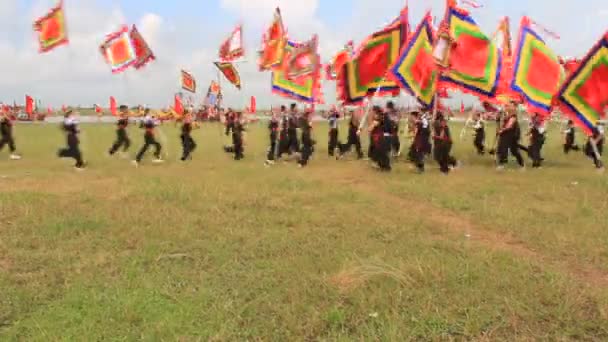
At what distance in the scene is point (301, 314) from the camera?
497 centimetres

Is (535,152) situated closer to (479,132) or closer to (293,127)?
(479,132)

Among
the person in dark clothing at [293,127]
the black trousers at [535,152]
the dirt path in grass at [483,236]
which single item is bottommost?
the dirt path in grass at [483,236]

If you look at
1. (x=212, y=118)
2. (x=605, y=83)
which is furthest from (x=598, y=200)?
(x=212, y=118)

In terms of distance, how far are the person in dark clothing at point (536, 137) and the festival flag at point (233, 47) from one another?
37.5ft

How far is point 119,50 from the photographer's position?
18531mm

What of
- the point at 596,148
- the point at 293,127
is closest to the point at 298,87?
the point at 293,127

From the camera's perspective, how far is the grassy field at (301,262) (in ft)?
15.6

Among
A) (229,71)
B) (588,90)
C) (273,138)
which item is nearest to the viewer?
(588,90)

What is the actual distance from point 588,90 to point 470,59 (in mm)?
3139

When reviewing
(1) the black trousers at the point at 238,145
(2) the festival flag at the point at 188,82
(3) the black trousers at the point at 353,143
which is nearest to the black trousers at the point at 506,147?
(3) the black trousers at the point at 353,143

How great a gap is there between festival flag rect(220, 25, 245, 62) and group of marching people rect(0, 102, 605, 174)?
421 centimetres

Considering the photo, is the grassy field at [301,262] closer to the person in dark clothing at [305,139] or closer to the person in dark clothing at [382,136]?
the person in dark clothing at [382,136]

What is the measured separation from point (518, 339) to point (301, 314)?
6.30 feet

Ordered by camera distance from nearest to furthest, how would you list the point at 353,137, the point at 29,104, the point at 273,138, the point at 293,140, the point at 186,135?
the point at 293,140 → the point at 186,135 → the point at 353,137 → the point at 273,138 → the point at 29,104
